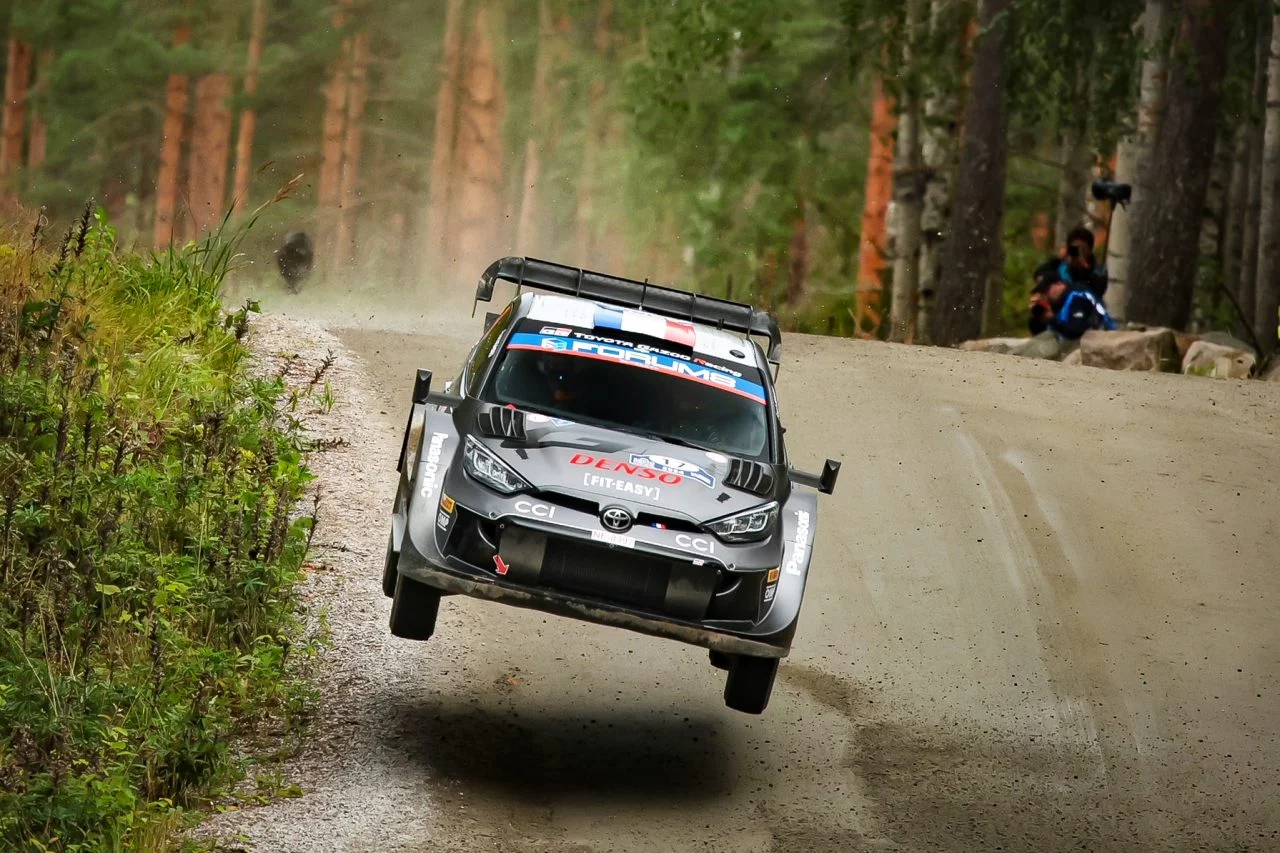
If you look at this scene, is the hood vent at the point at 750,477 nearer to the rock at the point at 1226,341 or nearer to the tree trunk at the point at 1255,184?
the rock at the point at 1226,341

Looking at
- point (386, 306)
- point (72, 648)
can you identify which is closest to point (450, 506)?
point (72, 648)

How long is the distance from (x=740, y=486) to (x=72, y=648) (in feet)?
11.2

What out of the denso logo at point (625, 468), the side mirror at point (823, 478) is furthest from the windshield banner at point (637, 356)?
the denso logo at point (625, 468)

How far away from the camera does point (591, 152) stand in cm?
4925

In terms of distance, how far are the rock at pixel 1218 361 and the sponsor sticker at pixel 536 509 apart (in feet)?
43.0

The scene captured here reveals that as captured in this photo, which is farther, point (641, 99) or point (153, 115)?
point (153, 115)

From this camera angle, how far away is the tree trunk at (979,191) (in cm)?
2552

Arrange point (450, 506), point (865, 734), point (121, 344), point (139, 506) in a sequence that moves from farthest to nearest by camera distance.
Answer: point (121, 344) → point (139, 506) → point (865, 734) → point (450, 506)

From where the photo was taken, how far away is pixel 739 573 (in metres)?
8.51

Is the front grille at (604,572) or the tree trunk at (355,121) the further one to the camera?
the tree trunk at (355,121)

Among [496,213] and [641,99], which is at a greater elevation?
[641,99]

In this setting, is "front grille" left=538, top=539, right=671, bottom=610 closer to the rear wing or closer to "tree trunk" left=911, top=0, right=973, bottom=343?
the rear wing

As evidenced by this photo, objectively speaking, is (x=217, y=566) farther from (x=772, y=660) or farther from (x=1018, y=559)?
(x=1018, y=559)

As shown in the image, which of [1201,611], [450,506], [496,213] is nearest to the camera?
[450,506]
